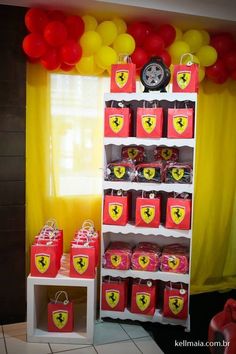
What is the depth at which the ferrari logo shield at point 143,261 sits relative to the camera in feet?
8.97

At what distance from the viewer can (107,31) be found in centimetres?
272

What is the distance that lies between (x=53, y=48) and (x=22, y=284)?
5.88ft

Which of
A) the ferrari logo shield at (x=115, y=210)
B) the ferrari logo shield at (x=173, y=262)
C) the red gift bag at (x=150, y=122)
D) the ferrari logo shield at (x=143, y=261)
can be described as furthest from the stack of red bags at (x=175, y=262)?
the red gift bag at (x=150, y=122)

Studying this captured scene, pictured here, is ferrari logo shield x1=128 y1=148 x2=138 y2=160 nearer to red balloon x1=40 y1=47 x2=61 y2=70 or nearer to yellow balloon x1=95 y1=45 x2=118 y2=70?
yellow balloon x1=95 y1=45 x2=118 y2=70

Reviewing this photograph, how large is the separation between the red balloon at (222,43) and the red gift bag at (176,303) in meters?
1.92

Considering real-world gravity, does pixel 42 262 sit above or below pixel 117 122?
below

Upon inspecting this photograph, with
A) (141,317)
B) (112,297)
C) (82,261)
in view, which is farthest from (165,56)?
(141,317)

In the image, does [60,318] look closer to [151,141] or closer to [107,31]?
[151,141]

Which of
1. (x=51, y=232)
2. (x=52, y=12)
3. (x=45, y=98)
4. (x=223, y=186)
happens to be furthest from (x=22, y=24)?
(x=223, y=186)

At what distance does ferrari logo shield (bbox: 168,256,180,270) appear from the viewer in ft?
8.87

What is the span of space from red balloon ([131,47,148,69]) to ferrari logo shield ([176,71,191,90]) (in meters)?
0.37

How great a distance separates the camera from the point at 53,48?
2.65 metres

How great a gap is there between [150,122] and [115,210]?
27.2 inches

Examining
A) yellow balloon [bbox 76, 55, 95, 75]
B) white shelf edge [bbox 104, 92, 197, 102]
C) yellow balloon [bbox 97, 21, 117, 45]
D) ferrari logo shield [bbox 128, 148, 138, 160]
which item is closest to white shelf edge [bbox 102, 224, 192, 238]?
ferrari logo shield [bbox 128, 148, 138, 160]
